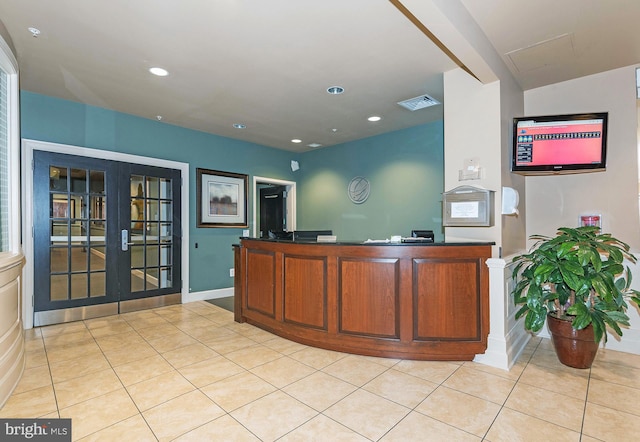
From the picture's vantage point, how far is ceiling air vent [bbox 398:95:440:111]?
12.8 ft

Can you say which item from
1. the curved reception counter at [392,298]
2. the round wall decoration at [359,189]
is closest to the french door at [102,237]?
the curved reception counter at [392,298]

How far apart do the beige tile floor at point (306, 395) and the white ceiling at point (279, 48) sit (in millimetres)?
2514

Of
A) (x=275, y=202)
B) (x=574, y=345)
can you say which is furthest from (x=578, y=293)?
(x=275, y=202)

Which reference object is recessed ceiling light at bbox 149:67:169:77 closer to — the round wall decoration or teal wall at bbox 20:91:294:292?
teal wall at bbox 20:91:294:292

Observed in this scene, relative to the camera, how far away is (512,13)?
7.78 ft

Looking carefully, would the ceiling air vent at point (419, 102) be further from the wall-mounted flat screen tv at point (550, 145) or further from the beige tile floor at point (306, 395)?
the beige tile floor at point (306, 395)

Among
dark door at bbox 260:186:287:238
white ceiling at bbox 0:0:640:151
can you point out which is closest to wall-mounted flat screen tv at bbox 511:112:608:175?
white ceiling at bbox 0:0:640:151

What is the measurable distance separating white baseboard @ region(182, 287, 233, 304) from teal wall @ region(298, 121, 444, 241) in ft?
6.69

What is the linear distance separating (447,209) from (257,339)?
7.72 ft

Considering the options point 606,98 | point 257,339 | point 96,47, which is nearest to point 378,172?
point 606,98

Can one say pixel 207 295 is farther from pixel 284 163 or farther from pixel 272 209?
pixel 284 163

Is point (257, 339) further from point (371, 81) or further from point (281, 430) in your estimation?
point (371, 81)

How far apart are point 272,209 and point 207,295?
5.82ft

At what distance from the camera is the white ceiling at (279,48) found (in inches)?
91.6
